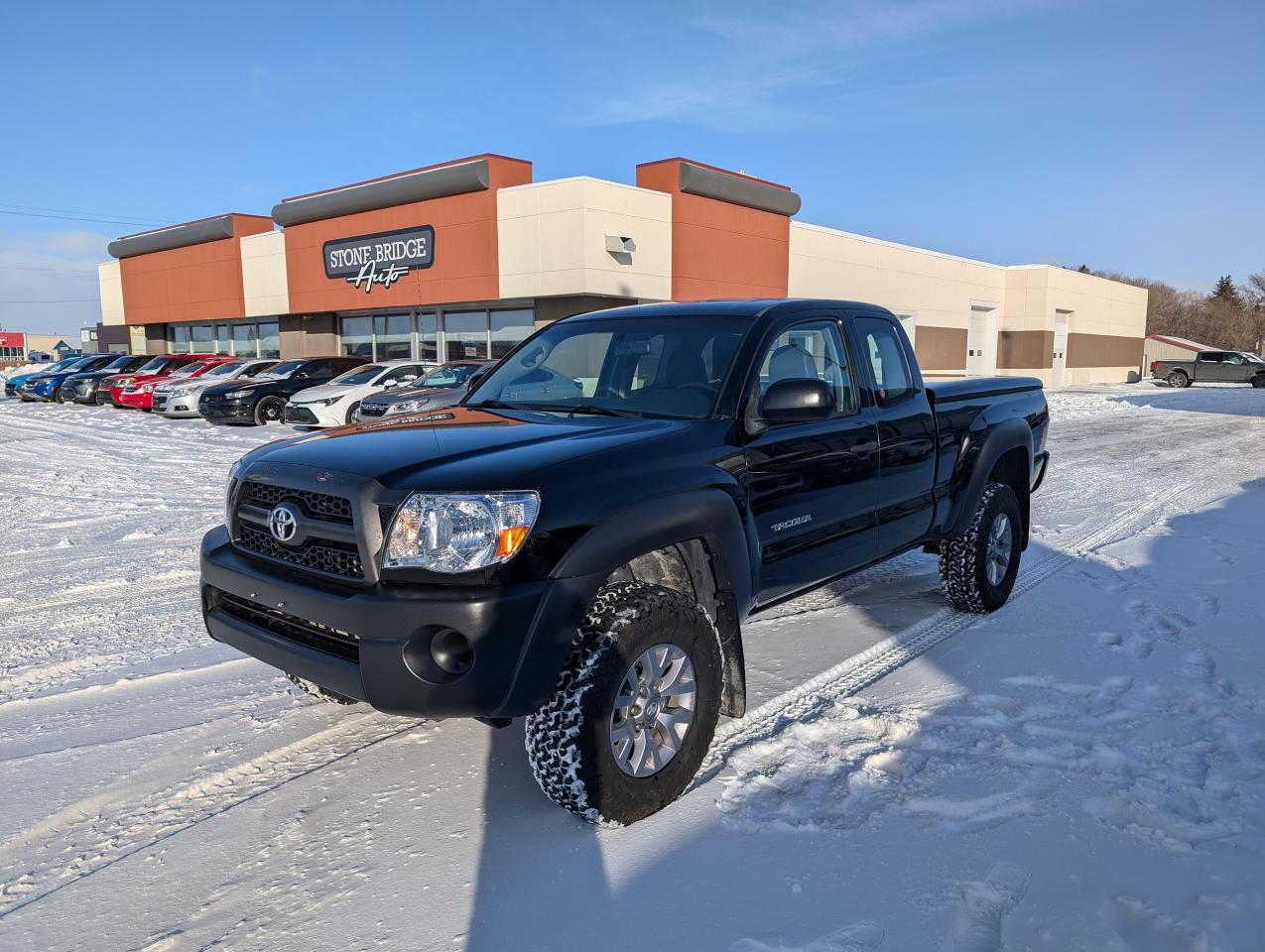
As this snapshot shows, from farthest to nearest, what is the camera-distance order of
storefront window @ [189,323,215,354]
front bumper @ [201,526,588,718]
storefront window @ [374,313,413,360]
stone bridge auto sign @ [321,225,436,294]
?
storefront window @ [189,323,215,354], storefront window @ [374,313,413,360], stone bridge auto sign @ [321,225,436,294], front bumper @ [201,526,588,718]

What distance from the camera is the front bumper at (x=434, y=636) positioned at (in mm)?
2686

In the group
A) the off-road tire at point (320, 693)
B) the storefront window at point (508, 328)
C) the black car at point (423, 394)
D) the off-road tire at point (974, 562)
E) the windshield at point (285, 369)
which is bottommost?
the off-road tire at point (320, 693)

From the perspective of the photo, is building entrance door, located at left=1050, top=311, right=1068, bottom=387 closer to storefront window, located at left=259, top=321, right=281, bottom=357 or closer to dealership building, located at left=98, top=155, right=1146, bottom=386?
dealership building, located at left=98, top=155, right=1146, bottom=386

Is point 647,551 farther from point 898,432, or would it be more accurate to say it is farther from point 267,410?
point 267,410

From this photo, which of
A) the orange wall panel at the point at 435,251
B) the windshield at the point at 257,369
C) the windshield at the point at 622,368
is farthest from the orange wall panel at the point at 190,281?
the windshield at the point at 622,368

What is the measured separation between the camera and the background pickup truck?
142 feet

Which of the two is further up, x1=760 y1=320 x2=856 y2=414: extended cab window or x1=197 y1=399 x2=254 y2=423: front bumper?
x1=760 y1=320 x2=856 y2=414: extended cab window

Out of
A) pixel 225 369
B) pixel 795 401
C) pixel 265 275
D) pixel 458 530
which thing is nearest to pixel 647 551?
pixel 458 530

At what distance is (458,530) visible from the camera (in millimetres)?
2783

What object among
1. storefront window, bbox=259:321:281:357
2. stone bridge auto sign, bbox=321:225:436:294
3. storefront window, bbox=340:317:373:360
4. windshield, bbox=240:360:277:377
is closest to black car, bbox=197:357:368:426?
windshield, bbox=240:360:277:377

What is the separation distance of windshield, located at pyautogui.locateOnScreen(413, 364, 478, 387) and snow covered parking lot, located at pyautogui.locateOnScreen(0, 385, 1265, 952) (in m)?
10.0

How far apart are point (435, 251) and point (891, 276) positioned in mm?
16154

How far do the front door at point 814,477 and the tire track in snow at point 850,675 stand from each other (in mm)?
533

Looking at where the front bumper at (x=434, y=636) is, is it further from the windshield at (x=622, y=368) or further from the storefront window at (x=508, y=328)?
the storefront window at (x=508, y=328)
